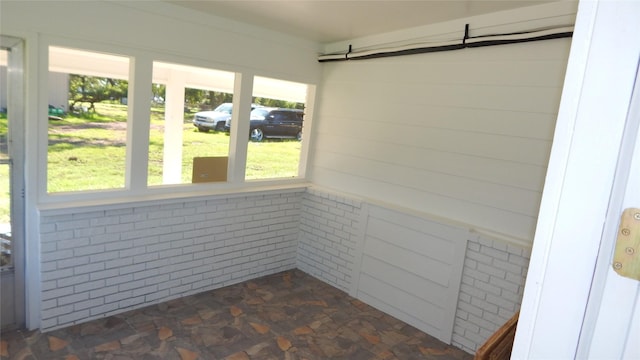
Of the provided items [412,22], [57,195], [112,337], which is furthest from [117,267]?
[412,22]

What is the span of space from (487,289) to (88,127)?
A: 503 centimetres

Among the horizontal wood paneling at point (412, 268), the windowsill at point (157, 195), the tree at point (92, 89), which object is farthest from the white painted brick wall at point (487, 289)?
the tree at point (92, 89)

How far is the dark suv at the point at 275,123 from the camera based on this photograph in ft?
16.9

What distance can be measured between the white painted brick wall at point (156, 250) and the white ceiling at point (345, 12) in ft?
5.95

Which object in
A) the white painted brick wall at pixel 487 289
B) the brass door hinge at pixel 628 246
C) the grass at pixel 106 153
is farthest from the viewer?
the grass at pixel 106 153

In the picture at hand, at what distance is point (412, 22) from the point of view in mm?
3342

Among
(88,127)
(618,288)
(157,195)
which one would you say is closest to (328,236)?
(157,195)

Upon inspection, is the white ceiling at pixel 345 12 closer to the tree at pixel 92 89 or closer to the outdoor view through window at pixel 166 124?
the outdoor view through window at pixel 166 124

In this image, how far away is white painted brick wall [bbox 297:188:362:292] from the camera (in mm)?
4145

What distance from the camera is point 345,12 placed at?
3111 mm

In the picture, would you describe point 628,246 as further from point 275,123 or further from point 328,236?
point 275,123

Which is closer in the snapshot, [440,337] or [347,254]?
[440,337]

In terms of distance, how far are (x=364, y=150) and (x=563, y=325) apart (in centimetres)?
352

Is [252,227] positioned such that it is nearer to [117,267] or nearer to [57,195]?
[117,267]
